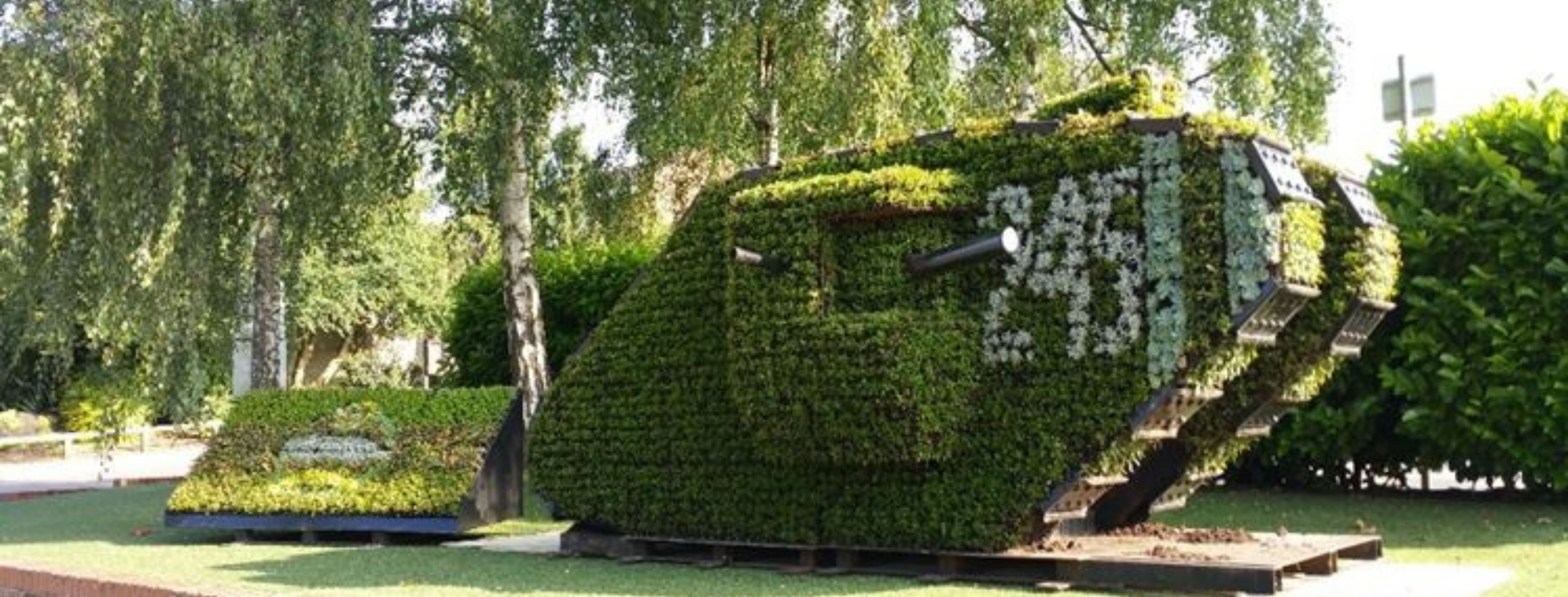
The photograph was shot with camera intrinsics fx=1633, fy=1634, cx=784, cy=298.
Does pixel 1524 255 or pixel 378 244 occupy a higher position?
pixel 378 244

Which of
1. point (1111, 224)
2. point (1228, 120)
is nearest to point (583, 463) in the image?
point (1111, 224)

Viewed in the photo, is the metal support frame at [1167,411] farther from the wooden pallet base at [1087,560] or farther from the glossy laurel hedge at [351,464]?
the glossy laurel hedge at [351,464]

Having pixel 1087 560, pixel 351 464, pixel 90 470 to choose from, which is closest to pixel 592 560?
pixel 351 464

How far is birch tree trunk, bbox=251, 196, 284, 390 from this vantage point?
A: 16891 mm

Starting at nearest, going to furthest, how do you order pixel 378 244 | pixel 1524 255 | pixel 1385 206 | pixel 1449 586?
pixel 1449 586, pixel 1524 255, pixel 1385 206, pixel 378 244

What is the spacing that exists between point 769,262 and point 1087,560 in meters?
2.79

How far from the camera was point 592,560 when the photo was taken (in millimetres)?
12242

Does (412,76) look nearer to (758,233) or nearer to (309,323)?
(758,233)

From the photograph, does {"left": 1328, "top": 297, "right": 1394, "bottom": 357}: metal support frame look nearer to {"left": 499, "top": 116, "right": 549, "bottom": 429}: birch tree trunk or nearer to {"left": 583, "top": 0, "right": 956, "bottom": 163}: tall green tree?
{"left": 583, "top": 0, "right": 956, "bottom": 163}: tall green tree

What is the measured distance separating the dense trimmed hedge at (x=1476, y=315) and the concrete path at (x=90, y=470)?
553 inches

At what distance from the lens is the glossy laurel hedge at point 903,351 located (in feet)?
32.2

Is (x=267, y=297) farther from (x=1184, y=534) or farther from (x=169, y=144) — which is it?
(x=1184, y=534)

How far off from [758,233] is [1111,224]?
7.84 ft

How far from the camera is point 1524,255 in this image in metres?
13.7
